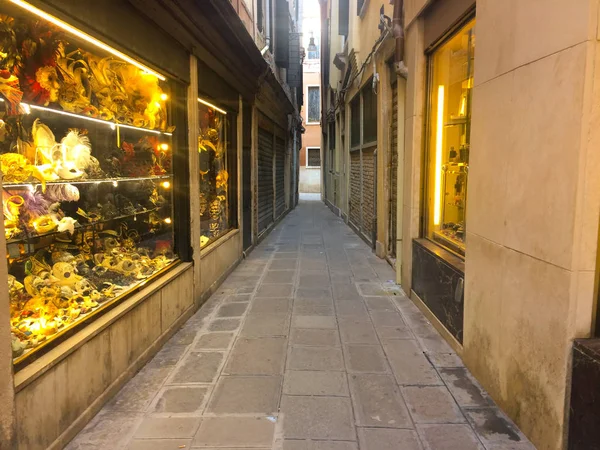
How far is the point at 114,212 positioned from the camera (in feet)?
14.8

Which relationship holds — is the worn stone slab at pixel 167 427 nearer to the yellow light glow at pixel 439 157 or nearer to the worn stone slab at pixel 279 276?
the yellow light glow at pixel 439 157

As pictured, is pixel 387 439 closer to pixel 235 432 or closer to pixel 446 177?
pixel 235 432

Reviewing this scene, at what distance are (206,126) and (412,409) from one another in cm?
472

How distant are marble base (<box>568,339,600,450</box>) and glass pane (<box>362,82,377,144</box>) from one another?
25.5ft

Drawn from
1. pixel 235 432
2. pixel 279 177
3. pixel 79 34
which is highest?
pixel 79 34

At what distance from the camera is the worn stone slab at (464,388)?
11.1ft

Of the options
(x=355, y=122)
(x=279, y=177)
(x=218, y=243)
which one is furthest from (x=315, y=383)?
(x=279, y=177)

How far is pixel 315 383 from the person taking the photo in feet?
12.1

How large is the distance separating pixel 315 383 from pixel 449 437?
1.10m

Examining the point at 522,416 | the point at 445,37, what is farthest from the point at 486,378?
the point at 445,37

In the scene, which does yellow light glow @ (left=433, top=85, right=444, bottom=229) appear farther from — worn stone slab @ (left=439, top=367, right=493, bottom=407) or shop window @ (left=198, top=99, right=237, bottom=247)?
shop window @ (left=198, top=99, right=237, bottom=247)

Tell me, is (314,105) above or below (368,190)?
above

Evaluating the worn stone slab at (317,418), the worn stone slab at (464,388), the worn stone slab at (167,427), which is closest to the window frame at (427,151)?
the worn stone slab at (464,388)

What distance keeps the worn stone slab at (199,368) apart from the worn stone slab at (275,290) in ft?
6.80
